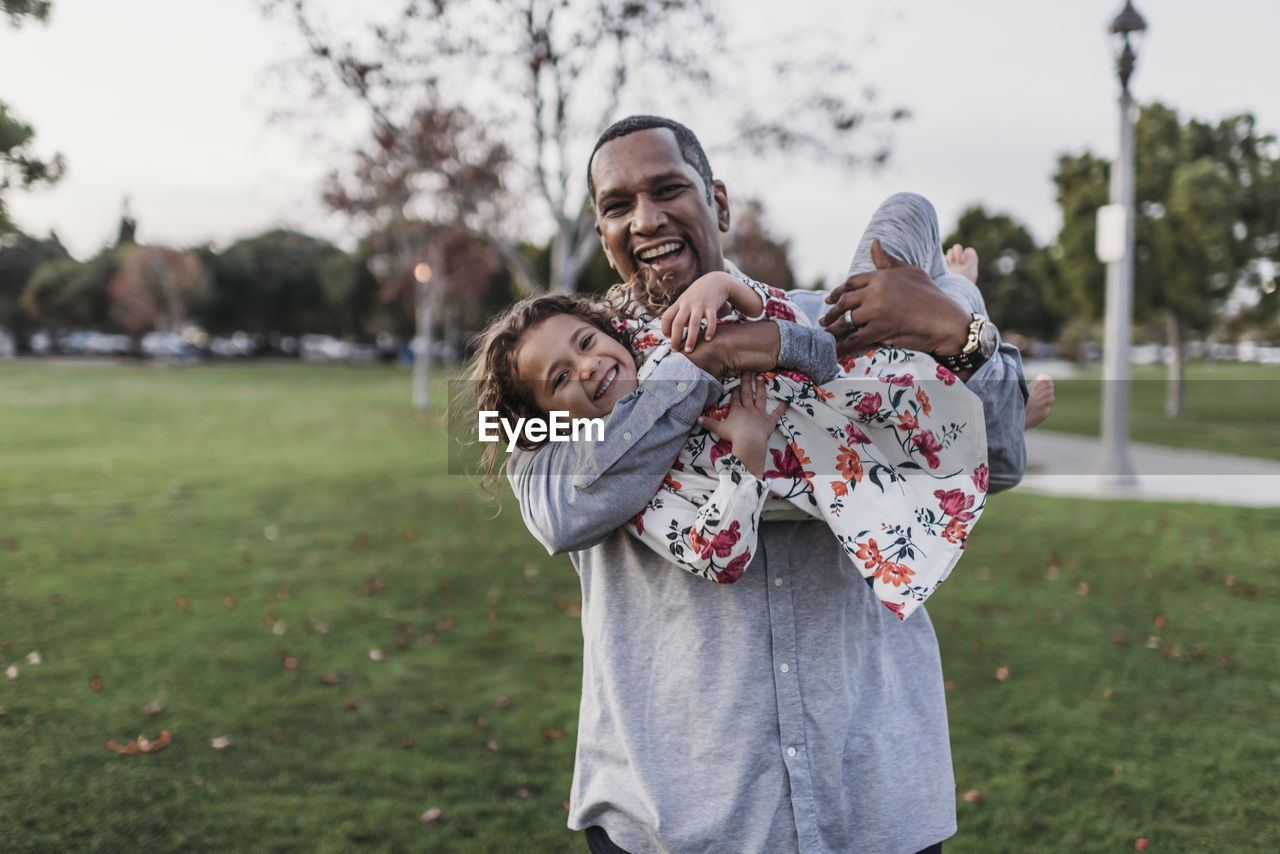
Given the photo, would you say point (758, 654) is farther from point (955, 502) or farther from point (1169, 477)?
point (1169, 477)

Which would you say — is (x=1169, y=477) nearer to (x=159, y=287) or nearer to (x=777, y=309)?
(x=777, y=309)

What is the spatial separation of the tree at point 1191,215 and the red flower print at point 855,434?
22.9 meters

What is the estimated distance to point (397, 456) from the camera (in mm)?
15477

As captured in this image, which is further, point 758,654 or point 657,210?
point 657,210

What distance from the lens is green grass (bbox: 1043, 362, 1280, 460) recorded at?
1587 cm

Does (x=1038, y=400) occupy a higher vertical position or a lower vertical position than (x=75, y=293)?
lower

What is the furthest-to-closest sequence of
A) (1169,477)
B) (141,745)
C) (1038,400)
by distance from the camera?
1. (1169,477)
2. (141,745)
3. (1038,400)

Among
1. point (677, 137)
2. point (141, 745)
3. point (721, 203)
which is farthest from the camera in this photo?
point (141, 745)

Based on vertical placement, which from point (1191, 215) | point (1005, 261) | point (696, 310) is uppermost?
point (1005, 261)

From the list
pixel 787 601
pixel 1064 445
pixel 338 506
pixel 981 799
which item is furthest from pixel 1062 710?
pixel 1064 445

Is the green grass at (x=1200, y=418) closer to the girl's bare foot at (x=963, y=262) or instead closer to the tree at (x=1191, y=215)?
the tree at (x=1191, y=215)

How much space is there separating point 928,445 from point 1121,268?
36.4 feet

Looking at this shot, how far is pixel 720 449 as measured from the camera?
5.18 ft

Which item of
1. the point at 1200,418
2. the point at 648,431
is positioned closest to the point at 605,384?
the point at 648,431
